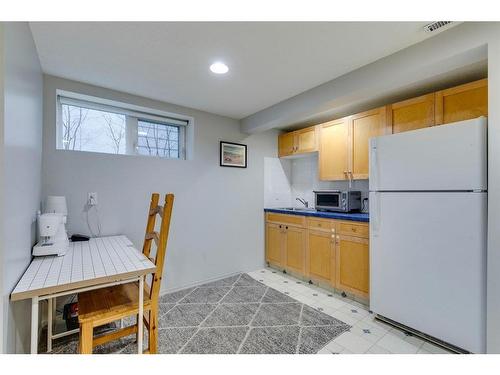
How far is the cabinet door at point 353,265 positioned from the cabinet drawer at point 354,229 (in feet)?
0.14

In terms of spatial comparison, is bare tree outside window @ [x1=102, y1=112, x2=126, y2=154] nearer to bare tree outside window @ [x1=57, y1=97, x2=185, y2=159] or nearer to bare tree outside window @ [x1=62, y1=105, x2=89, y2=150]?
bare tree outside window @ [x1=57, y1=97, x2=185, y2=159]

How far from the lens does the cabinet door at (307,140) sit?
318 centimetres

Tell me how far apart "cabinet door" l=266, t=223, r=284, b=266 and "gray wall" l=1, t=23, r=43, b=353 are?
2.57 meters

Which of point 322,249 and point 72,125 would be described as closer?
point 72,125

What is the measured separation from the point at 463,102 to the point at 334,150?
4.08 ft

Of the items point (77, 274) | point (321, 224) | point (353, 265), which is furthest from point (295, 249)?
point (77, 274)

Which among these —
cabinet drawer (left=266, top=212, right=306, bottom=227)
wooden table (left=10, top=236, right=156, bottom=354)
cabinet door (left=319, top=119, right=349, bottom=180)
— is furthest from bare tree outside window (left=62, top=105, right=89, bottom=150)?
cabinet door (left=319, top=119, right=349, bottom=180)

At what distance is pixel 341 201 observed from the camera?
9.13 ft

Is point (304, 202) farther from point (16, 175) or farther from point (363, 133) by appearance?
point (16, 175)

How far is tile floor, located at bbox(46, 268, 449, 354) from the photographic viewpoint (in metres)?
1.71

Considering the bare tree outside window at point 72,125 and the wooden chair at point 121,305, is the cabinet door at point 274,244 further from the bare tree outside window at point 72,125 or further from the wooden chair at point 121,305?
the bare tree outside window at point 72,125

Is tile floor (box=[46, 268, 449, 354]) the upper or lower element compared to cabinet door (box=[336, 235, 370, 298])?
lower

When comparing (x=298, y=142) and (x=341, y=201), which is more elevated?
(x=298, y=142)
